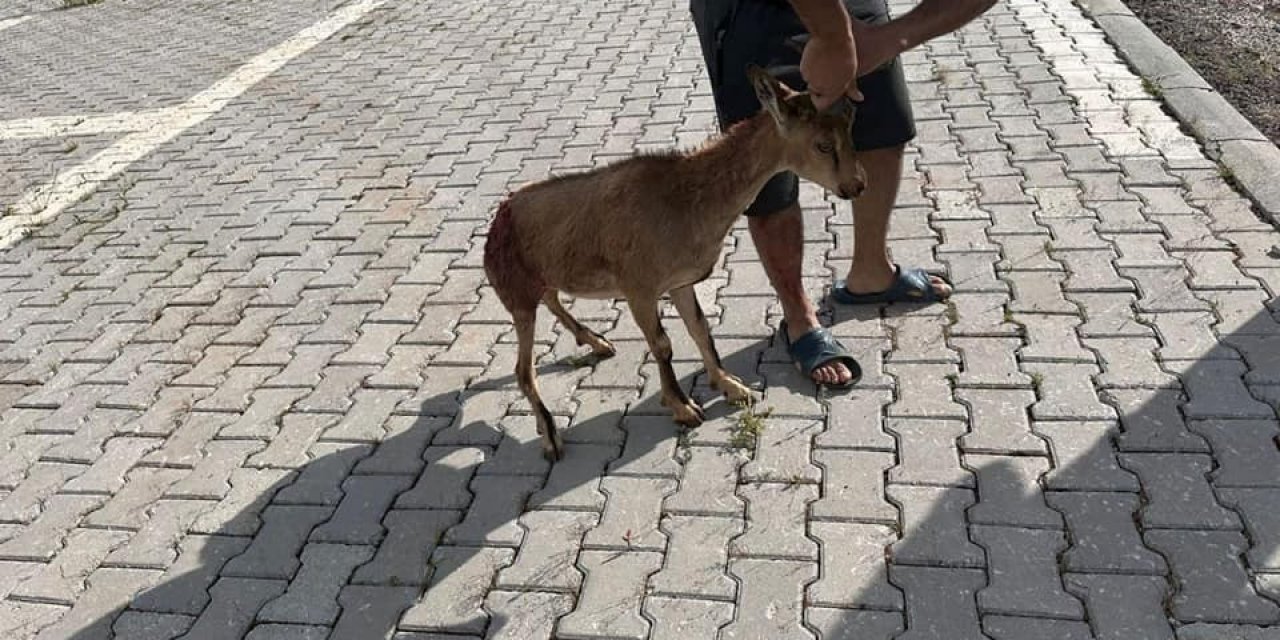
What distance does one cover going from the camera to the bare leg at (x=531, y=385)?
416 centimetres

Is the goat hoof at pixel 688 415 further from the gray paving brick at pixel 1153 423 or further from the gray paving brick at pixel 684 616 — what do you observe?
the gray paving brick at pixel 1153 423

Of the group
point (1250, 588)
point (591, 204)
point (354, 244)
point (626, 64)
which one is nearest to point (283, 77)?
point (626, 64)

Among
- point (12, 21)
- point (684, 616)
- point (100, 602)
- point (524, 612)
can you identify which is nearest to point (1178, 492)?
point (684, 616)

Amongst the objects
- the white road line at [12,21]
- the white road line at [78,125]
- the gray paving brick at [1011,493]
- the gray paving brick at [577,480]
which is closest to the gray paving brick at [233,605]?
the gray paving brick at [577,480]

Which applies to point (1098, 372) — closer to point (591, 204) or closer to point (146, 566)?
point (591, 204)

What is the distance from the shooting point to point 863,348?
4691 millimetres

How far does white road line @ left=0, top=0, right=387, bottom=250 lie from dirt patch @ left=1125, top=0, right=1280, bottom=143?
845 cm

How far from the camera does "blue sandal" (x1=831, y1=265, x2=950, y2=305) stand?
195 inches

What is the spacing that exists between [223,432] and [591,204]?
210 centimetres

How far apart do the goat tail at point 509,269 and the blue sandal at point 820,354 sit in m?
1.20

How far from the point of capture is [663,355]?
13.8 feet

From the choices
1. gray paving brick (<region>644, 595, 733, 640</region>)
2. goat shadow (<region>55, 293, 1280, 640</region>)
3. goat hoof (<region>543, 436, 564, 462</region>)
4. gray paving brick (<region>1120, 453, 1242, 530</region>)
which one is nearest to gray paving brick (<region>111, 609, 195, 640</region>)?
goat shadow (<region>55, 293, 1280, 640</region>)

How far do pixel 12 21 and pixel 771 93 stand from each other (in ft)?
51.5

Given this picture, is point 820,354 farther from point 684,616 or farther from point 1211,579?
point 1211,579
